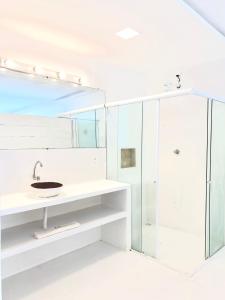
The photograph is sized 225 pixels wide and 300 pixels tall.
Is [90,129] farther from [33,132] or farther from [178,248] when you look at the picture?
[178,248]

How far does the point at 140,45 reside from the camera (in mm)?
2770

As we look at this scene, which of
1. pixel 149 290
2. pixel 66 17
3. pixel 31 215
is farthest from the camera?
pixel 31 215

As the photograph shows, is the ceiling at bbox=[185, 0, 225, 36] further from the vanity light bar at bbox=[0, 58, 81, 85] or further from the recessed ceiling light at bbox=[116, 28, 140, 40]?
the vanity light bar at bbox=[0, 58, 81, 85]

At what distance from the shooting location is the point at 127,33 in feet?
8.05

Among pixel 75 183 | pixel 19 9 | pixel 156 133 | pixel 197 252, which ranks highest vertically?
pixel 19 9

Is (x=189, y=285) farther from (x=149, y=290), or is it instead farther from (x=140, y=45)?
(x=140, y=45)

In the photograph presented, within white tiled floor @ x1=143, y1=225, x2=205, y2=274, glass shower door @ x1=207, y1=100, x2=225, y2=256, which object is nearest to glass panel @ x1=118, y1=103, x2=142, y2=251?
white tiled floor @ x1=143, y1=225, x2=205, y2=274

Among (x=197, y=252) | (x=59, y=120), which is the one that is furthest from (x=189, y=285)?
(x=59, y=120)

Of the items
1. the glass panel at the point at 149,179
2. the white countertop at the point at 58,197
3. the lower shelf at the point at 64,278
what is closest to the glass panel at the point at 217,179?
the glass panel at the point at 149,179

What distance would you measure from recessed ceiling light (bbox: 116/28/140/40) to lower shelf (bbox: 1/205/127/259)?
1.92 meters

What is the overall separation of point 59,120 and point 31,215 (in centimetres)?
105

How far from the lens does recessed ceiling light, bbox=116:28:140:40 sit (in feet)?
7.83

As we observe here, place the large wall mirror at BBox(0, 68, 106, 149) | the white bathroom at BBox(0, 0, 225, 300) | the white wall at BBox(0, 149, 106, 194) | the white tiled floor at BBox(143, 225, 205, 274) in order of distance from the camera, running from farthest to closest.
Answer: the white tiled floor at BBox(143, 225, 205, 274) → the large wall mirror at BBox(0, 68, 106, 149) → the white wall at BBox(0, 149, 106, 194) → the white bathroom at BBox(0, 0, 225, 300)

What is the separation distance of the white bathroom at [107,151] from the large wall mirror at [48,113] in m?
0.01
